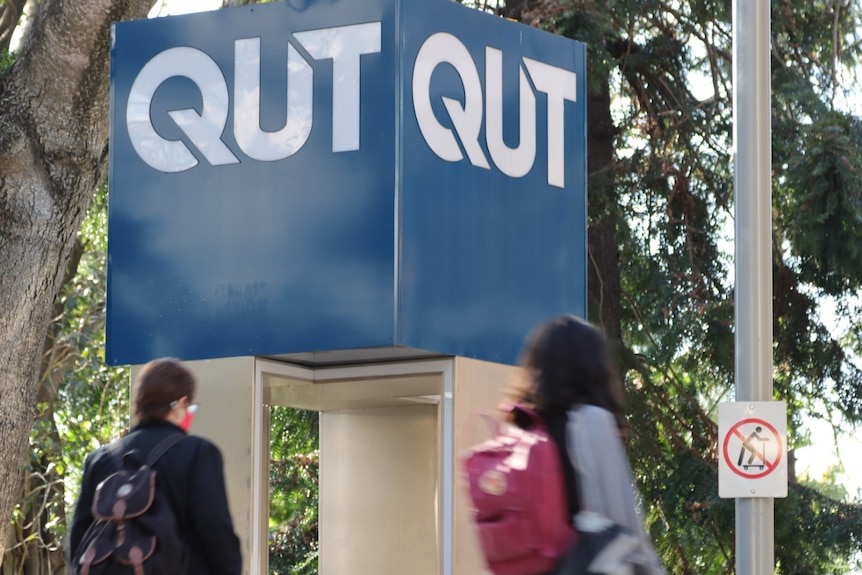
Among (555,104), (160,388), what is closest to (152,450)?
(160,388)

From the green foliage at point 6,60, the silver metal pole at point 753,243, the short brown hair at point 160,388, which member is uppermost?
the green foliage at point 6,60

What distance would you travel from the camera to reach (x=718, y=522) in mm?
12180

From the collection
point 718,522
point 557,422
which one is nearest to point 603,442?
point 557,422

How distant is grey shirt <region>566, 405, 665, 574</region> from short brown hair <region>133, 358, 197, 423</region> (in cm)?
157

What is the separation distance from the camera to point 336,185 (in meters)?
6.79

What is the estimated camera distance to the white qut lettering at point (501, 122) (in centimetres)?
714

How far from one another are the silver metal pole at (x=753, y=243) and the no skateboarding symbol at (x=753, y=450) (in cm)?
7

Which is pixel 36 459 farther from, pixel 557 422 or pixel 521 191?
pixel 557 422

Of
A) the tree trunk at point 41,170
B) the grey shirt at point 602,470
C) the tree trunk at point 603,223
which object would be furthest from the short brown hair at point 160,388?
the tree trunk at point 603,223

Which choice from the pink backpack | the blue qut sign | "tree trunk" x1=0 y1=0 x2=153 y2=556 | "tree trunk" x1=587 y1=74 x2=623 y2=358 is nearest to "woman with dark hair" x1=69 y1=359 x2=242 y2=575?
the pink backpack

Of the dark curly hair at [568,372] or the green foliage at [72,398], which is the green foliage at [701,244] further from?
the dark curly hair at [568,372]

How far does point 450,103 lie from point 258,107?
84 centimetres

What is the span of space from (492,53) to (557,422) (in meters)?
3.57

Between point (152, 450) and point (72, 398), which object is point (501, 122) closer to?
point (152, 450)
